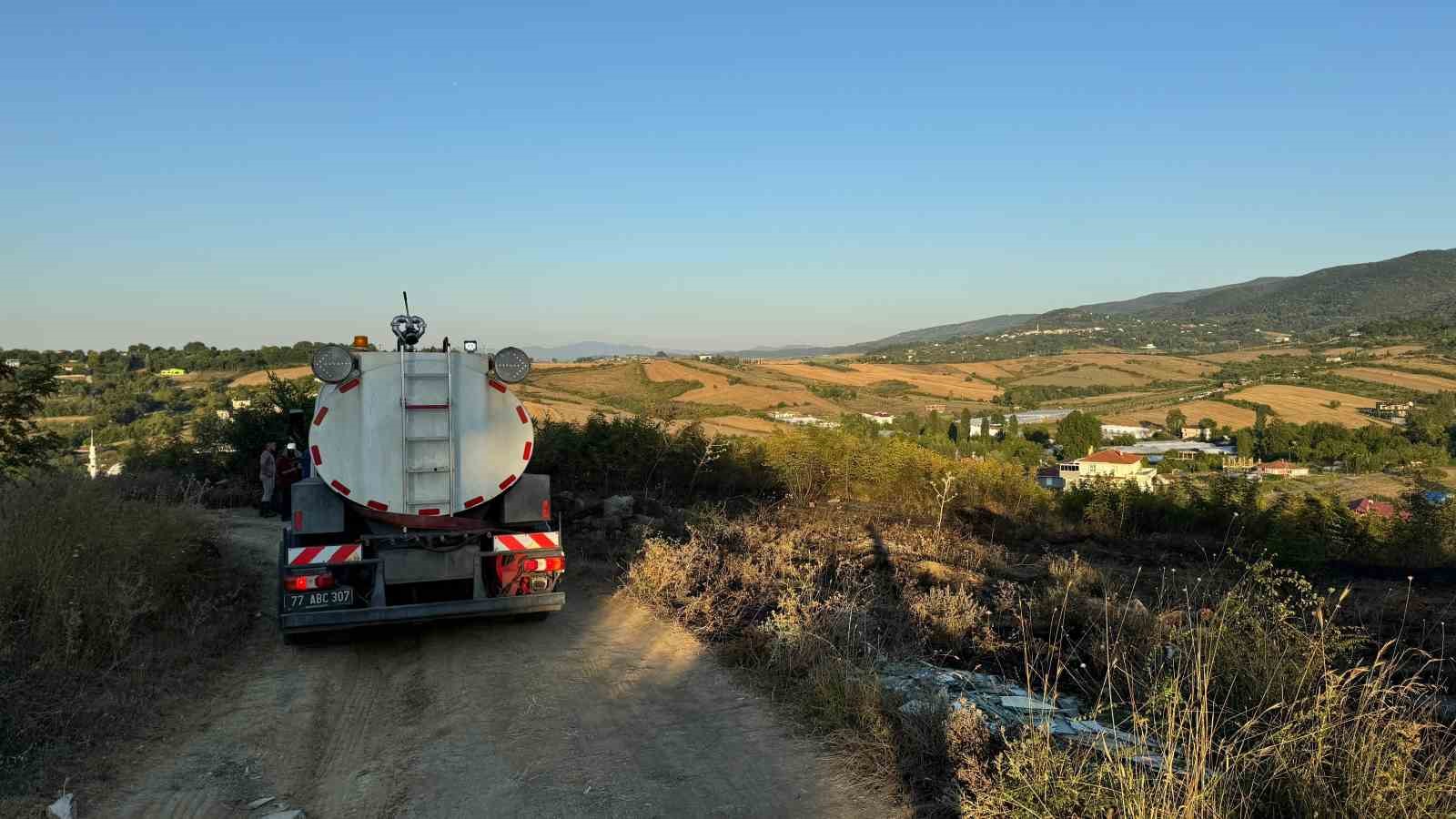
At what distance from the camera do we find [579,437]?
56.9ft

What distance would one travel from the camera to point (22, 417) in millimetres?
10562

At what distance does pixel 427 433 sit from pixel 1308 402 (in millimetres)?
61388

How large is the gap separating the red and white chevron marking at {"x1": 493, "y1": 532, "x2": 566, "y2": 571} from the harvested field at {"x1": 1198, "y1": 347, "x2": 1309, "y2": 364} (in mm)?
102714

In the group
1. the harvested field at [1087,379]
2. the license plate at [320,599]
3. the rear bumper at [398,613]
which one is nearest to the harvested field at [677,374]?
the rear bumper at [398,613]

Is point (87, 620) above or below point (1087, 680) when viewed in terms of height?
above

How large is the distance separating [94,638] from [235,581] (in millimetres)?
3518

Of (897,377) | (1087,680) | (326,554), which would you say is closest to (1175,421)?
(897,377)

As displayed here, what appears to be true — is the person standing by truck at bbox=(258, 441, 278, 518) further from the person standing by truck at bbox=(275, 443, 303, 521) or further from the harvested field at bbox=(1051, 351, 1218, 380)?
the harvested field at bbox=(1051, 351, 1218, 380)

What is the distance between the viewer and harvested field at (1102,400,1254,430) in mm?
51031

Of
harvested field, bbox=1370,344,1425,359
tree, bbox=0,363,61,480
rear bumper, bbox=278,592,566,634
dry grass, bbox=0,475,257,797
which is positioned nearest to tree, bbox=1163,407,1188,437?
harvested field, bbox=1370,344,1425,359

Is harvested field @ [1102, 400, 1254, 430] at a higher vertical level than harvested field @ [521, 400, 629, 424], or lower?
lower

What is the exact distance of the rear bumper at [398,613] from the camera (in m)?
7.38

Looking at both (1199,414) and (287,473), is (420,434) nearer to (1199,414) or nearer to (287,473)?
(287,473)

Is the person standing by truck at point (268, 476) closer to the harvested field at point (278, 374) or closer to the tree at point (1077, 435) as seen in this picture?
the harvested field at point (278, 374)
